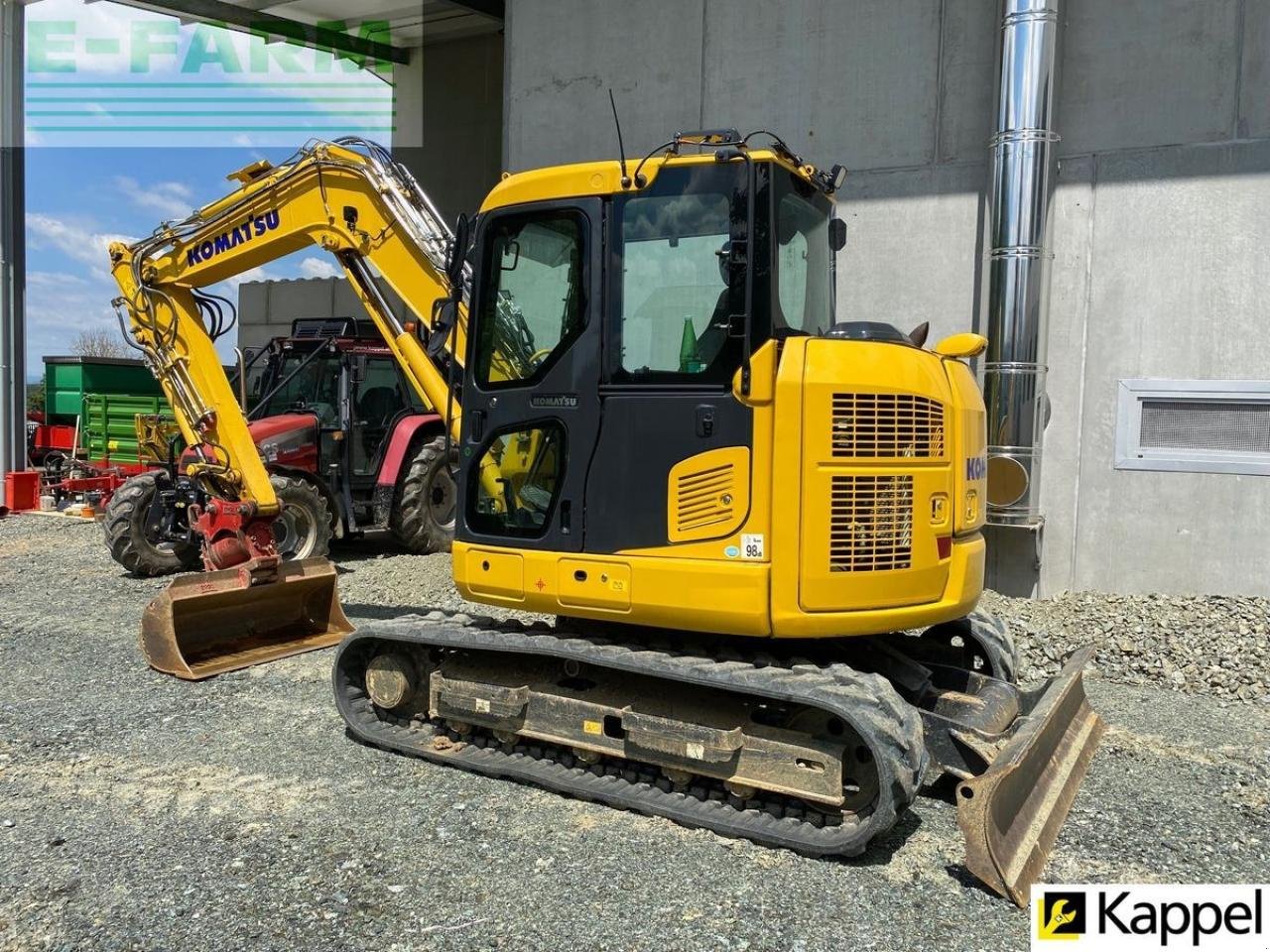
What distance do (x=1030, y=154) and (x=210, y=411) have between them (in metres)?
6.44

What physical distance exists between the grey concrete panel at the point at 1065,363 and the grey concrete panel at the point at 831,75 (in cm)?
123

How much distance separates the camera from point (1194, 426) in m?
7.45

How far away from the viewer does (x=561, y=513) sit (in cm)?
437

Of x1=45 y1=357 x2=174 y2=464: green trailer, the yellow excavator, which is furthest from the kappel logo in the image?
x1=45 y1=357 x2=174 y2=464: green trailer

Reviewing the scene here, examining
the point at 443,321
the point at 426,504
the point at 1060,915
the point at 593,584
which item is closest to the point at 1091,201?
the point at 443,321

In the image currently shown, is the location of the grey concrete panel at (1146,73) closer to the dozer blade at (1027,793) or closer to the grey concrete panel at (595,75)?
the grey concrete panel at (595,75)

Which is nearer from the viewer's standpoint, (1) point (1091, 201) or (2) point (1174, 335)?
(2) point (1174, 335)

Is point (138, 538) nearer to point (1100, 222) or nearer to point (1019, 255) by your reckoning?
point (1019, 255)

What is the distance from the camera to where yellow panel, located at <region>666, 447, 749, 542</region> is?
3.96 meters

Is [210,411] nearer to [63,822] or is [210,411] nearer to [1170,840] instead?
[63,822]

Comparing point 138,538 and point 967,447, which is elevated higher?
point 967,447

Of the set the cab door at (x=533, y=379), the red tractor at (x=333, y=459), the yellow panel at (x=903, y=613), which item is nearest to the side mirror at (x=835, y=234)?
the cab door at (x=533, y=379)

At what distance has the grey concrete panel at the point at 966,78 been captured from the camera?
8.07 m

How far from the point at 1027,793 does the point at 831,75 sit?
6.85 metres
